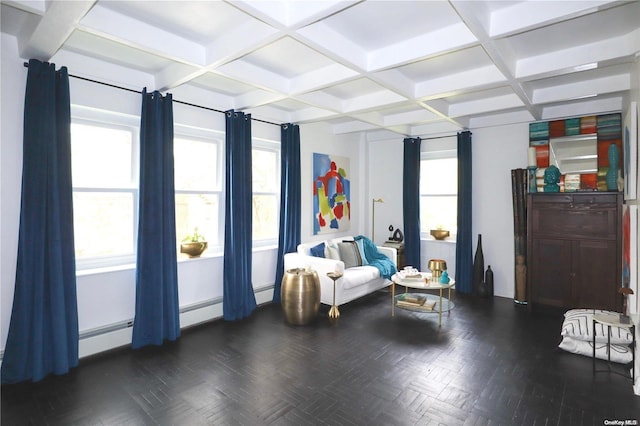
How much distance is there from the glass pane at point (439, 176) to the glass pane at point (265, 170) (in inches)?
110

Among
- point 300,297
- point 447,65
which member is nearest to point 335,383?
point 300,297

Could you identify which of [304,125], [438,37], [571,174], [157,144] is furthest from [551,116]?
[157,144]

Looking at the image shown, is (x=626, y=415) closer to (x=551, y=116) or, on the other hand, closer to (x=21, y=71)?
(x=551, y=116)

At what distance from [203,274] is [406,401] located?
2770 mm

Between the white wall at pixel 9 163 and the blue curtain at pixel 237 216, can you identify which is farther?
the blue curtain at pixel 237 216

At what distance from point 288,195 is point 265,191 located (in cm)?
36

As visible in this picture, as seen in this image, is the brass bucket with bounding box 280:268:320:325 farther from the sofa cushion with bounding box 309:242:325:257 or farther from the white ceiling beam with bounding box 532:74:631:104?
the white ceiling beam with bounding box 532:74:631:104

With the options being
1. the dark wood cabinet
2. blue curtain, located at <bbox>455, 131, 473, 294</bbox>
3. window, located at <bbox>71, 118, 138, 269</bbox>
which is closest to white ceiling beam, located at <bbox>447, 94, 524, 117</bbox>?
blue curtain, located at <bbox>455, 131, 473, 294</bbox>

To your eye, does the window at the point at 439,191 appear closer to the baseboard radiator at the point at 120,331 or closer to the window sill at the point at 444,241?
the window sill at the point at 444,241

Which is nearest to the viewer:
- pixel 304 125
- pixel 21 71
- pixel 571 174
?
pixel 21 71

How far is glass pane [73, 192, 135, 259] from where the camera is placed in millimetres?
3484

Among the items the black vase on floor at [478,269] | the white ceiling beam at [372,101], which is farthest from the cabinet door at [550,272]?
the white ceiling beam at [372,101]

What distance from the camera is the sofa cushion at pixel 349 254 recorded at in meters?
5.32

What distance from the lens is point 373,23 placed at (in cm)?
271
